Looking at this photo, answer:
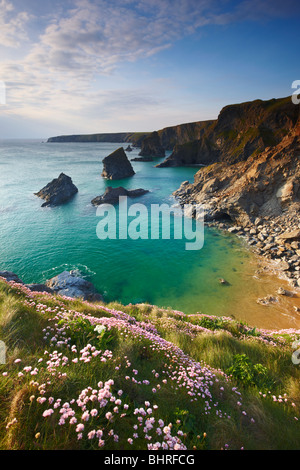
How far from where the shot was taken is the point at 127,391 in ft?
13.1

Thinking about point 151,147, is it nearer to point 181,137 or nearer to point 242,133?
point 181,137

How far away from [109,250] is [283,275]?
21.4 meters

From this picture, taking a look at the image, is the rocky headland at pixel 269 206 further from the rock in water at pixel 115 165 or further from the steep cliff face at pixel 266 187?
the rock in water at pixel 115 165

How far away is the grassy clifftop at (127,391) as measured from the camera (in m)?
2.92

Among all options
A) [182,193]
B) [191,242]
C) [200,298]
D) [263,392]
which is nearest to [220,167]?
[182,193]

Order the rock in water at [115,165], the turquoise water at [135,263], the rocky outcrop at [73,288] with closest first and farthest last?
1. the rocky outcrop at [73,288]
2. the turquoise water at [135,263]
3. the rock in water at [115,165]

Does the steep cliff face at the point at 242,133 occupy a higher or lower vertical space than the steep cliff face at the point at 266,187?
higher

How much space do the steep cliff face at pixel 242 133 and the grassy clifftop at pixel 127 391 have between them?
8047 centimetres

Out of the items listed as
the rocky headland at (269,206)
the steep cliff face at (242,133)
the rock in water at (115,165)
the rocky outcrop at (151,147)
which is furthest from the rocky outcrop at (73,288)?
the rocky outcrop at (151,147)

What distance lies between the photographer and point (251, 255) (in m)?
26.7

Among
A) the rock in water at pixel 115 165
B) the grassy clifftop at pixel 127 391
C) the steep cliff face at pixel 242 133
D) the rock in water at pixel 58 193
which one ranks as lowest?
the grassy clifftop at pixel 127 391

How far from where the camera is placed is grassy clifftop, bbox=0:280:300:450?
292 cm

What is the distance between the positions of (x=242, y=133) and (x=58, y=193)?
97.8 m

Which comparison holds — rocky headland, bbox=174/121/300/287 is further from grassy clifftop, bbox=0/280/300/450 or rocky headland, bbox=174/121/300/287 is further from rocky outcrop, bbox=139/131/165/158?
rocky outcrop, bbox=139/131/165/158
